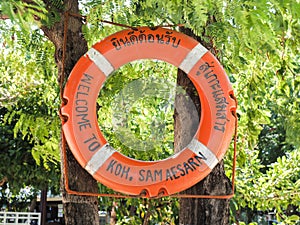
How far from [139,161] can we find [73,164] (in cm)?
31

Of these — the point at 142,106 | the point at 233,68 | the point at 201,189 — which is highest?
the point at 233,68

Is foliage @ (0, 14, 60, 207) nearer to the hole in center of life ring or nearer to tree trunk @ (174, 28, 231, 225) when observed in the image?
the hole in center of life ring

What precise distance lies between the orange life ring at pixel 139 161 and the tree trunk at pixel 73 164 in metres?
0.18

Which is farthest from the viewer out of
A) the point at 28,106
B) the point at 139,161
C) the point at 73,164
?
the point at 28,106

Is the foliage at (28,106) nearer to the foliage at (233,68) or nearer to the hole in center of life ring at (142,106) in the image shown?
the foliage at (233,68)

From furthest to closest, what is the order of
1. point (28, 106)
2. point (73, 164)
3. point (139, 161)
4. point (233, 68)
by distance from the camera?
point (28, 106) < point (233, 68) < point (73, 164) < point (139, 161)

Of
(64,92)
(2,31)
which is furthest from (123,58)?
(2,31)

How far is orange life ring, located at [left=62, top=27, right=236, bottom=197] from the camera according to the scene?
1.75 m

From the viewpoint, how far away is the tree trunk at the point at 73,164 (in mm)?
1963

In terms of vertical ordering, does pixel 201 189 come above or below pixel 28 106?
below

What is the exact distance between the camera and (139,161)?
178 cm

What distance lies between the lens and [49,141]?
304cm

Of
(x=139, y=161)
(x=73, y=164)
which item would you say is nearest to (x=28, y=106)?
(x=73, y=164)

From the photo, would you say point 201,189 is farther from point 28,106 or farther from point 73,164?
point 28,106
